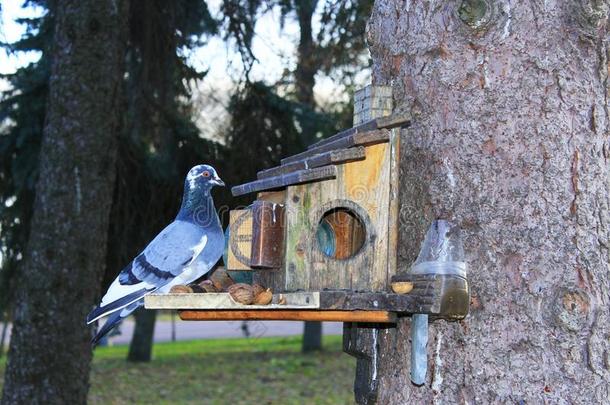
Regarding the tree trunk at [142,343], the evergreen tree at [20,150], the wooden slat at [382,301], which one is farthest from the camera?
the tree trunk at [142,343]

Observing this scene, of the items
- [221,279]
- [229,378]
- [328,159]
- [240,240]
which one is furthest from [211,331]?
[328,159]

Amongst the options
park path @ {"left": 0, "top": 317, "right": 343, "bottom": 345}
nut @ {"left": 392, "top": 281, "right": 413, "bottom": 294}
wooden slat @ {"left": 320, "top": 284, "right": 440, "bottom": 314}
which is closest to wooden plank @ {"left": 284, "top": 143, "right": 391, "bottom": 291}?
nut @ {"left": 392, "top": 281, "right": 413, "bottom": 294}

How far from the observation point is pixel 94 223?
6383mm

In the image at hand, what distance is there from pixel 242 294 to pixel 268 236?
404mm

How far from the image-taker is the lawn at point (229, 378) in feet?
35.2

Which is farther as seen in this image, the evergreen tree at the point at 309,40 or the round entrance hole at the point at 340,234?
the evergreen tree at the point at 309,40

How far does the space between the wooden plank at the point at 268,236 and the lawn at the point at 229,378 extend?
754 centimetres

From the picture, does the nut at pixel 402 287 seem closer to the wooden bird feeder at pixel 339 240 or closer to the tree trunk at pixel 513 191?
the wooden bird feeder at pixel 339 240

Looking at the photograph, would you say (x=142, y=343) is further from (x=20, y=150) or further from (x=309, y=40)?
(x=309, y=40)

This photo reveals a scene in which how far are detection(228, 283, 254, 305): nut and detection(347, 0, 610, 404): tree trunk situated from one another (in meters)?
0.52

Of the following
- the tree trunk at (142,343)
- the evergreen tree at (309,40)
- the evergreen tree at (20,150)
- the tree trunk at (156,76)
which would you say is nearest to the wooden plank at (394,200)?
the evergreen tree at (309,40)

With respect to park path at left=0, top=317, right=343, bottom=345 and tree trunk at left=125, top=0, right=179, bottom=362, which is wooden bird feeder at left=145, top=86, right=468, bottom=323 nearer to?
tree trunk at left=125, top=0, right=179, bottom=362

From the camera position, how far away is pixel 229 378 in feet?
40.8

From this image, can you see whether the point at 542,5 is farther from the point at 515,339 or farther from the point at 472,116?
the point at 515,339
